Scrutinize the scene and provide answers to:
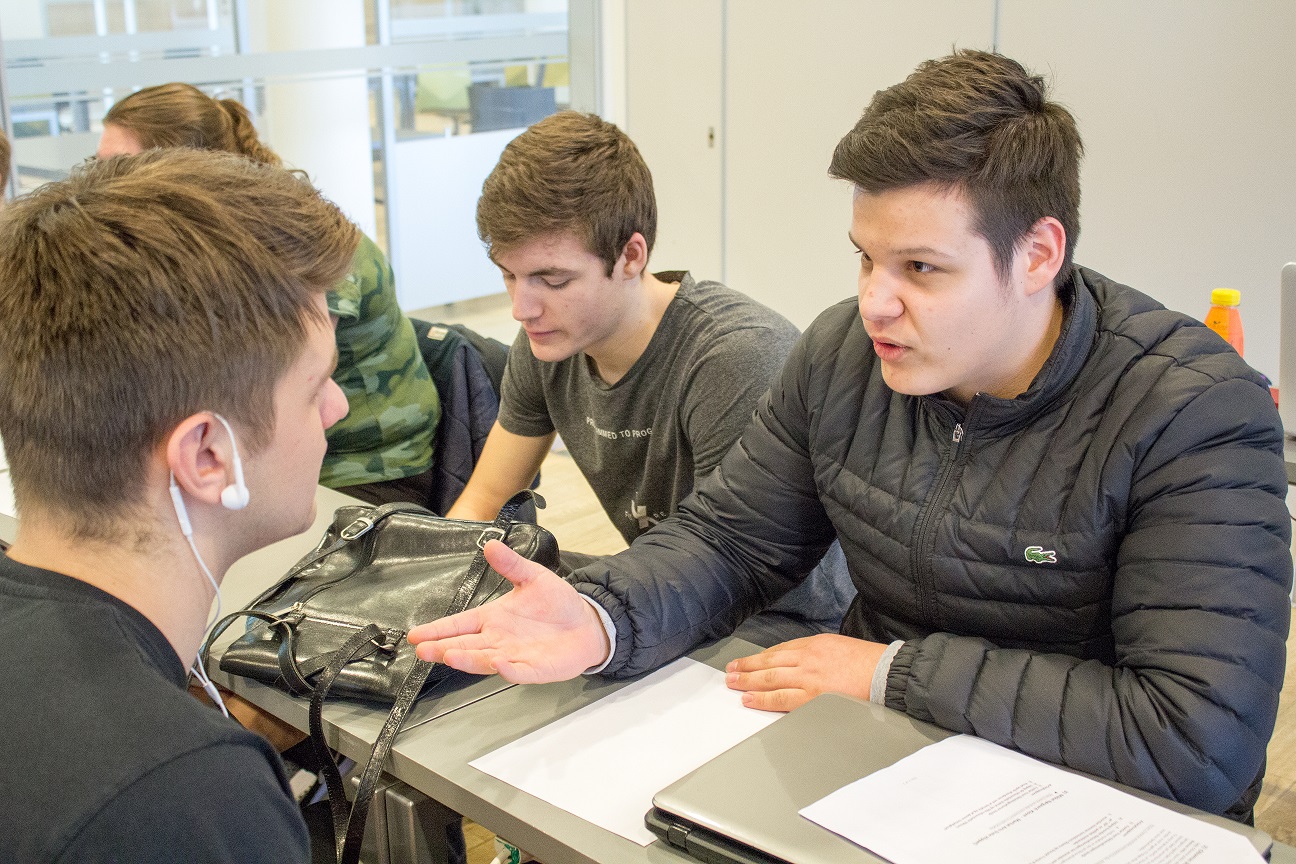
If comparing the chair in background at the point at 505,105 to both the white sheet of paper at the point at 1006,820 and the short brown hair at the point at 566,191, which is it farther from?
the white sheet of paper at the point at 1006,820

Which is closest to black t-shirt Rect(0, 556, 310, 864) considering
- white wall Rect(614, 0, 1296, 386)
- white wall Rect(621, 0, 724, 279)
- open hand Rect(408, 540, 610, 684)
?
open hand Rect(408, 540, 610, 684)

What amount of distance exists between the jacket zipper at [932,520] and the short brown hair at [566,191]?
2.37 ft

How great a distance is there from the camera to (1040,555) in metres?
1.26

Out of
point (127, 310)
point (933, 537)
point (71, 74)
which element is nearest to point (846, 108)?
point (71, 74)

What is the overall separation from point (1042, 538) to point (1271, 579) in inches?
8.5

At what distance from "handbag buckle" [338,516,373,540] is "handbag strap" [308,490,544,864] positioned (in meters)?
0.19

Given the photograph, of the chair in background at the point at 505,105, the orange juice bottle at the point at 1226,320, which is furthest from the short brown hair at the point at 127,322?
the chair in background at the point at 505,105

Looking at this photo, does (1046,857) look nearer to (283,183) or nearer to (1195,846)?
(1195,846)

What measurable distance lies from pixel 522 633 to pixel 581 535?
7.35ft

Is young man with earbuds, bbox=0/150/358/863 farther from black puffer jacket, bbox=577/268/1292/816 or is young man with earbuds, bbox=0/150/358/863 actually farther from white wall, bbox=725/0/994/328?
white wall, bbox=725/0/994/328

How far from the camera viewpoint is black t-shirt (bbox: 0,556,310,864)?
75 centimetres

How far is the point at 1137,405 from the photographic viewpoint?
123 cm

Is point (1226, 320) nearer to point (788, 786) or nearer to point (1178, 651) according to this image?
point (1178, 651)

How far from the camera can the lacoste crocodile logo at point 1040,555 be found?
1.26 m
